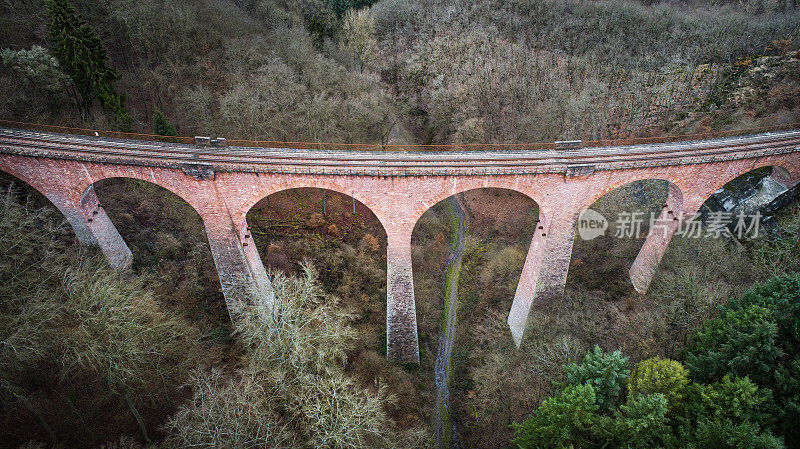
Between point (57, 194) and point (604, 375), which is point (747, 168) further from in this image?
point (57, 194)

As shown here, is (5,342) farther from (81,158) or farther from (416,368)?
(416,368)

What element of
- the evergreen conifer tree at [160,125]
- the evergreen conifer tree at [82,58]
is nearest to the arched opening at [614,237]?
the evergreen conifer tree at [160,125]

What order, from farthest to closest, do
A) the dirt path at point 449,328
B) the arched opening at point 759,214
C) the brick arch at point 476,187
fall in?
the dirt path at point 449,328
the arched opening at point 759,214
the brick arch at point 476,187

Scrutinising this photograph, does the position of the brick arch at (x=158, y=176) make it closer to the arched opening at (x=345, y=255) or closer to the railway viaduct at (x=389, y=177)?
the railway viaduct at (x=389, y=177)

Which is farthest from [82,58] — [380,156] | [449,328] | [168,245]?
[449,328]

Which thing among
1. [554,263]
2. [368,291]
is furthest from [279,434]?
[554,263]

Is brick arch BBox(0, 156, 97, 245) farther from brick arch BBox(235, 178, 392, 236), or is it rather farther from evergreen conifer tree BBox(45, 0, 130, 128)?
brick arch BBox(235, 178, 392, 236)
